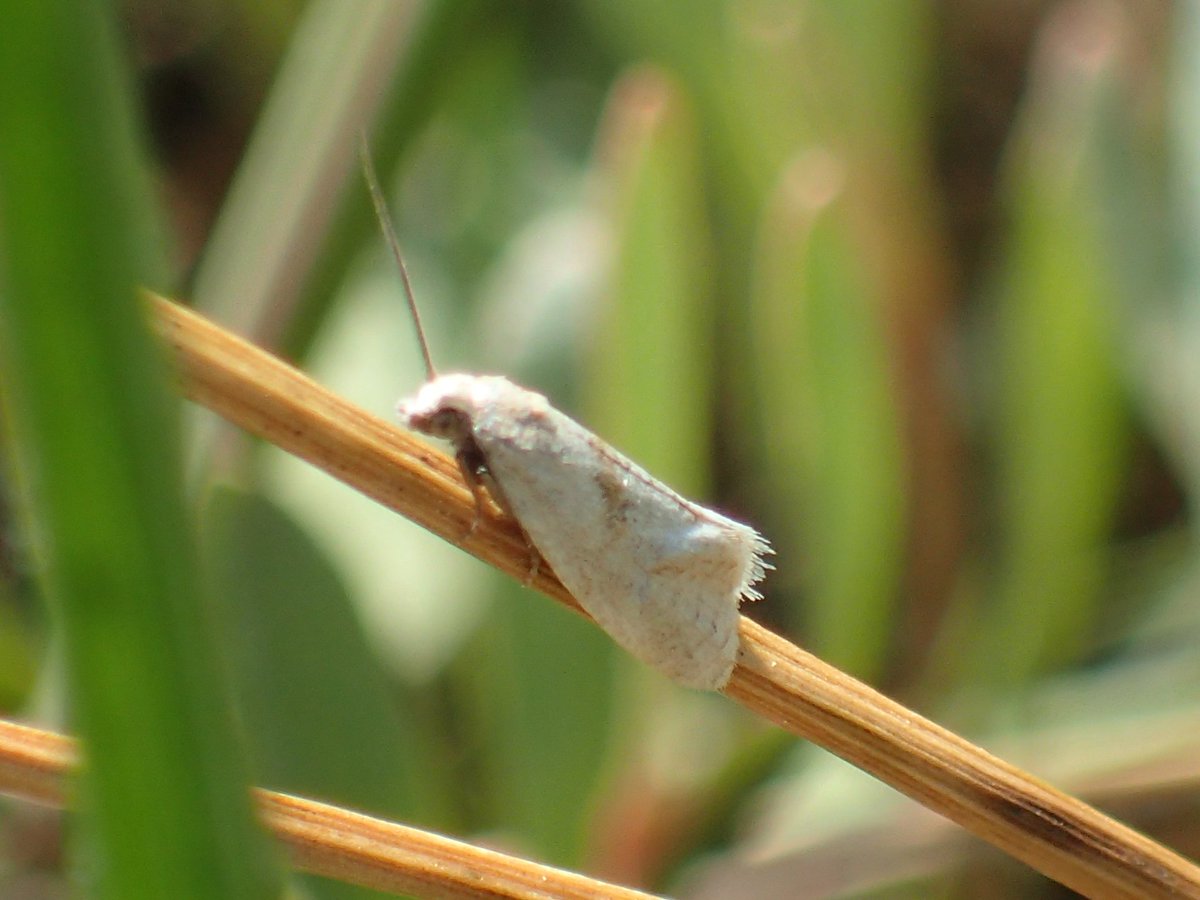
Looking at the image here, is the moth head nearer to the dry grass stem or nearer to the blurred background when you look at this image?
the blurred background

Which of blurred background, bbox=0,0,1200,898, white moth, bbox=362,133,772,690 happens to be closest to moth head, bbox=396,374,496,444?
white moth, bbox=362,133,772,690

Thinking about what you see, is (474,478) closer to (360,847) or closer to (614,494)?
(614,494)

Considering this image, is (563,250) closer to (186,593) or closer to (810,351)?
(810,351)

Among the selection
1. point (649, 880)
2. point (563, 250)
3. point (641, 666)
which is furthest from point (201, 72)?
point (649, 880)

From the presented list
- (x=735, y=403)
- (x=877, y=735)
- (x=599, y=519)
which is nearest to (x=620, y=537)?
(x=599, y=519)

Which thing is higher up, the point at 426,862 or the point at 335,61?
the point at 335,61

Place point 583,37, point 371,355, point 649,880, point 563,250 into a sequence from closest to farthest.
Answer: point 649,880 < point 563,250 < point 371,355 < point 583,37
